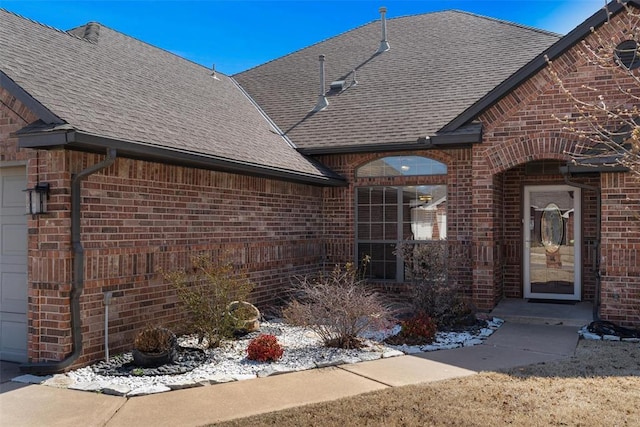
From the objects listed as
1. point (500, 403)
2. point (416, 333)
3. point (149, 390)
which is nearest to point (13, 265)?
point (149, 390)

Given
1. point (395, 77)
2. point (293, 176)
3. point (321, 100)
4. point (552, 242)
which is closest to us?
point (293, 176)

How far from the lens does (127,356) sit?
7.07 metres

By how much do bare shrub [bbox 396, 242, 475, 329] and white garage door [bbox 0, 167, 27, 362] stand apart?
5.81 m

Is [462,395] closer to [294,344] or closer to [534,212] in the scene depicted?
[294,344]

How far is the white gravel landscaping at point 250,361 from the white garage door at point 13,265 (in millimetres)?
1021

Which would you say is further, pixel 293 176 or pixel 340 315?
pixel 293 176

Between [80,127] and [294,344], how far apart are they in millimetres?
4084

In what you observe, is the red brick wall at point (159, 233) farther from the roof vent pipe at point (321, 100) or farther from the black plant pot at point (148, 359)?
the roof vent pipe at point (321, 100)

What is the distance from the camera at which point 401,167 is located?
37.3 ft

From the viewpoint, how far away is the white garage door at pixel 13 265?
7027 millimetres

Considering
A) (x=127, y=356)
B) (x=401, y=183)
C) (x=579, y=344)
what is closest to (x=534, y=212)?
(x=401, y=183)

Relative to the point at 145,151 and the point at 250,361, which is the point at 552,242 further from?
the point at 145,151

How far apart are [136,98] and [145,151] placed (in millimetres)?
2278

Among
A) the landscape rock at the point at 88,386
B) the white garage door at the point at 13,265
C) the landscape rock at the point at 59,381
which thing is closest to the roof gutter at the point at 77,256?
the landscape rock at the point at 59,381
